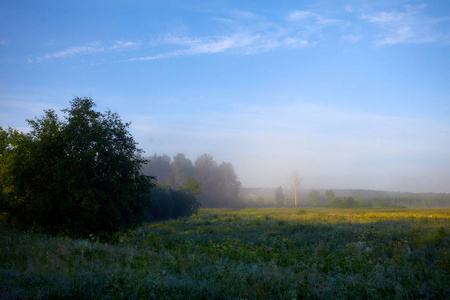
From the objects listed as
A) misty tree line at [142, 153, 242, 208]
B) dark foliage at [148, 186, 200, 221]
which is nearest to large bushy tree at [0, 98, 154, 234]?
dark foliage at [148, 186, 200, 221]

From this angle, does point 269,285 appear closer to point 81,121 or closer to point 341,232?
point 341,232

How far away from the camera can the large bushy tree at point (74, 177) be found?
15516mm

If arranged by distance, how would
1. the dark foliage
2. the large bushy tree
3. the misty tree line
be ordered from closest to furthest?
the large bushy tree < the dark foliage < the misty tree line

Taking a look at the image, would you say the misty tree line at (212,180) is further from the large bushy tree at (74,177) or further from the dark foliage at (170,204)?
the large bushy tree at (74,177)

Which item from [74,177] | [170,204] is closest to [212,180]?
[170,204]

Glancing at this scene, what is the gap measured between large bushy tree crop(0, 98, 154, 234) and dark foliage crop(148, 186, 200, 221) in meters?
28.5

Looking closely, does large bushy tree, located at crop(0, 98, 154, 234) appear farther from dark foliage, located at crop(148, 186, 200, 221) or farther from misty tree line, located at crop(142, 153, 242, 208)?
misty tree line, located at crop(142, 153, 242, 208)

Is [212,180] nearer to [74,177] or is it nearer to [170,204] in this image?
[170,204]

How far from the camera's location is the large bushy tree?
611 inches

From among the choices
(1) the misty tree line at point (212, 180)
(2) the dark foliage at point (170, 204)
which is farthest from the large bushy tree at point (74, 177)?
(1) the misty tree line at point (212, 180)

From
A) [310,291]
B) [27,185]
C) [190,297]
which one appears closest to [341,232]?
[310,291]

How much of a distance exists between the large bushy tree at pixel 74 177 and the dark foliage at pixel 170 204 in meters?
28.5

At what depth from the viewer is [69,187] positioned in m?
15.5

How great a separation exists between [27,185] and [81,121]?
4637 mm
